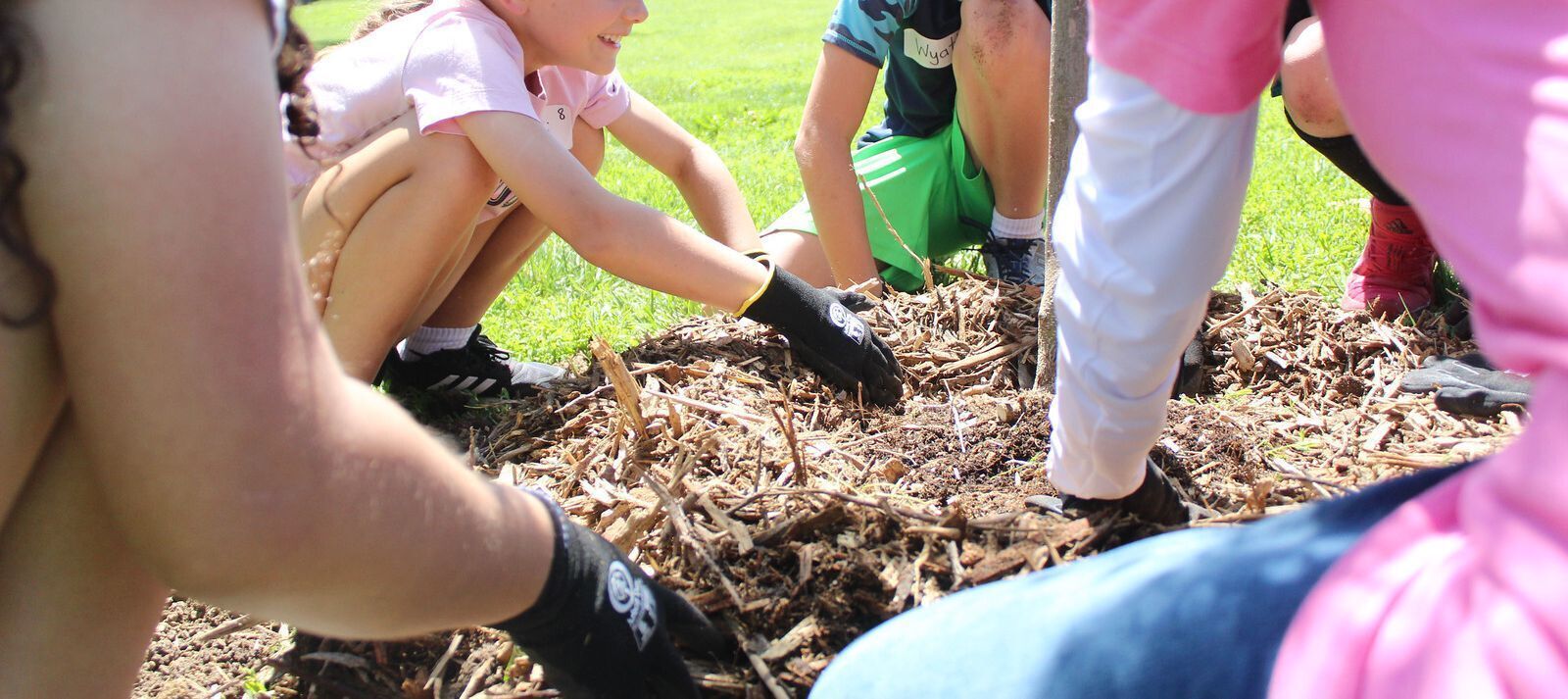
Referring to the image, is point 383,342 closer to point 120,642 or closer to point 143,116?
point 120,642

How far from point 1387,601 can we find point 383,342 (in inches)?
82.7

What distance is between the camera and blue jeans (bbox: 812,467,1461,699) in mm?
898

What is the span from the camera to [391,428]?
102 centimetres

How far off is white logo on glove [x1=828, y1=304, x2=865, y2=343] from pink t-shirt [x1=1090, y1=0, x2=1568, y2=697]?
60.3 inches

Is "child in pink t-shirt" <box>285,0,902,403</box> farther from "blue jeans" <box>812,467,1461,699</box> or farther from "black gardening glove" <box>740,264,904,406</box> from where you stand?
"blue jeans" <box>812,467,1461,699</box>

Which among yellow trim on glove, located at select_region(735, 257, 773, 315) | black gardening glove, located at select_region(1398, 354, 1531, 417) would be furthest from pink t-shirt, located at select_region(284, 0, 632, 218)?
black gardening glove, located at select_region(1398, 354, 1531, 417)

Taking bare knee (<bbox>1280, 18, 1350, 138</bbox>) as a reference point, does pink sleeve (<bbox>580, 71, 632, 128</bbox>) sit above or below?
below

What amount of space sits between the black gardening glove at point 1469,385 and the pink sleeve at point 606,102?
189cm

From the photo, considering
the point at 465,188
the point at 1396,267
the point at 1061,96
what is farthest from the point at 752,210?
the point at 1061,96

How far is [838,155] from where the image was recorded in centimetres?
323

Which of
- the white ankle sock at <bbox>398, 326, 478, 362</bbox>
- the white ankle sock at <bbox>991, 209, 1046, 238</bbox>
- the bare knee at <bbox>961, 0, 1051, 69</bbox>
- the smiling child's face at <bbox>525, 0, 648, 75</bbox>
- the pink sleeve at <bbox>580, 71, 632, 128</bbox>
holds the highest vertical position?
the smiling child's face at <bbox>525, 0, 648, 75</bbox>

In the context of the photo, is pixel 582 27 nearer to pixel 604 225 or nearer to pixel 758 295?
pixel 604 225

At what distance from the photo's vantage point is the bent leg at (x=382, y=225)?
2.36m

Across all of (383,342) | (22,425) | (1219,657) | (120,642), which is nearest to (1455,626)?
(1219,657)
